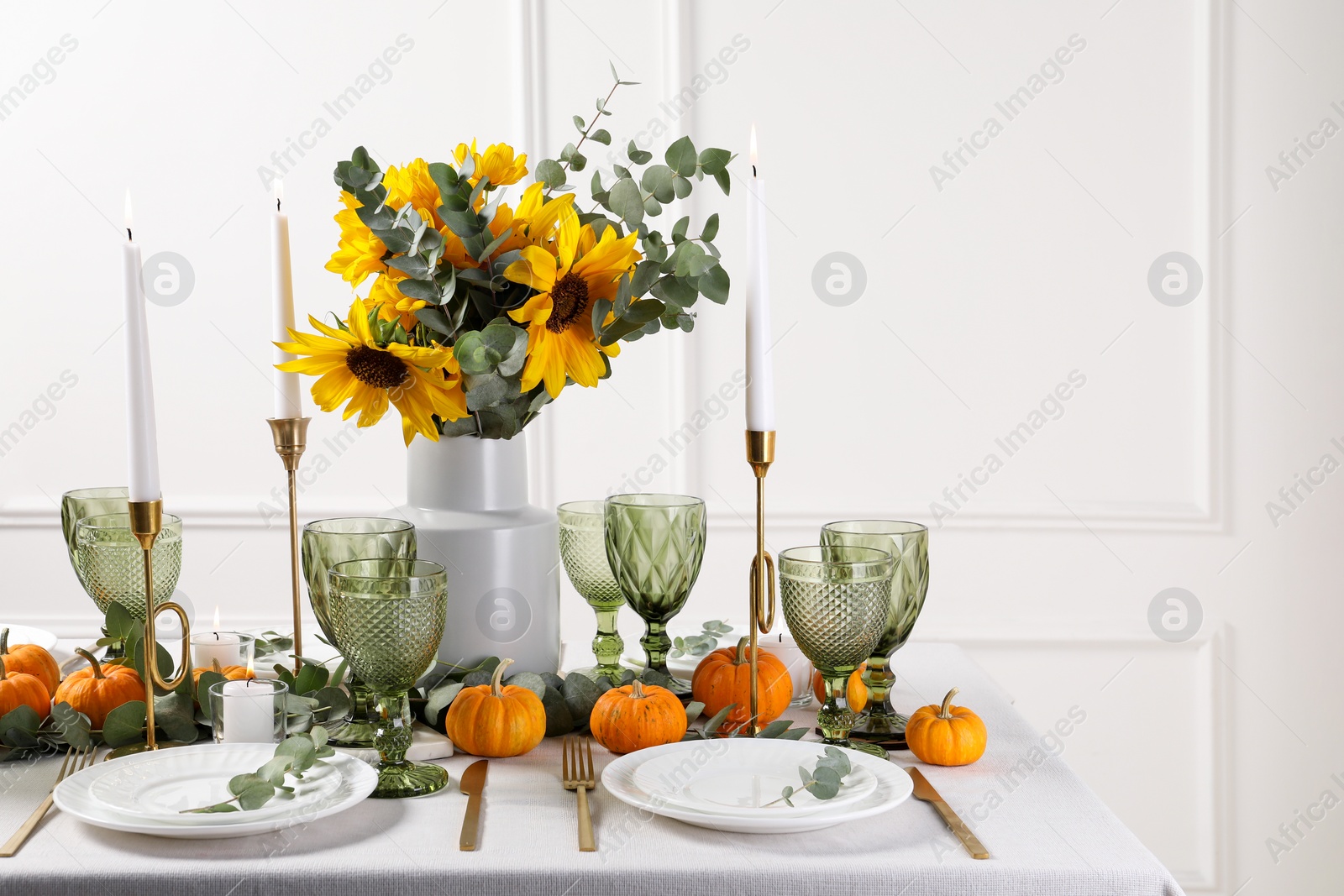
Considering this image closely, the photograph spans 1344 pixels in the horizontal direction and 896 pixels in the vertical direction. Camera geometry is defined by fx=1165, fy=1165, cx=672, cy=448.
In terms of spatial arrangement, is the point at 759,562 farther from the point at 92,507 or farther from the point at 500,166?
the point at 92,507

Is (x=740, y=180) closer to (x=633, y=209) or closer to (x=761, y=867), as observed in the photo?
(x=633, y=209)

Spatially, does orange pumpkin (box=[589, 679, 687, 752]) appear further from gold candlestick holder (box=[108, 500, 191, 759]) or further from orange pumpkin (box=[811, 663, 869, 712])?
gold candlestick holder (box=[108, 500, 191, 759])

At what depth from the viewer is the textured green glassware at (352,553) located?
41.3 inches

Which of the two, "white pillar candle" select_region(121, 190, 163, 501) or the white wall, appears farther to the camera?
the white wall

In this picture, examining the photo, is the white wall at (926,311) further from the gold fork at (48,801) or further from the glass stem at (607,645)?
the gold fork at (48,801)

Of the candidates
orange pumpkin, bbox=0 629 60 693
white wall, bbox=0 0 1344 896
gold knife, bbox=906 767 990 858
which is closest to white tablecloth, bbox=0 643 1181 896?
gold knife, bbox=906 767 990 858

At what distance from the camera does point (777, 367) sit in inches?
101

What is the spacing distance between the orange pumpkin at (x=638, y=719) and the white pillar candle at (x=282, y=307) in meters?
0.47

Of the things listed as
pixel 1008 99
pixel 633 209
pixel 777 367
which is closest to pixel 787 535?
pixel 777 367

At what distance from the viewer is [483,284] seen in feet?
3.49

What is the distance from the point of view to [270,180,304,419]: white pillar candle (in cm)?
121

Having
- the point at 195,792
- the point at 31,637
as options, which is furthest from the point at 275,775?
the point at 31,637

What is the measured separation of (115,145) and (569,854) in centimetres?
236

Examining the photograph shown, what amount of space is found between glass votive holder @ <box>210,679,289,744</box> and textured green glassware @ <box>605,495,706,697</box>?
328mm
